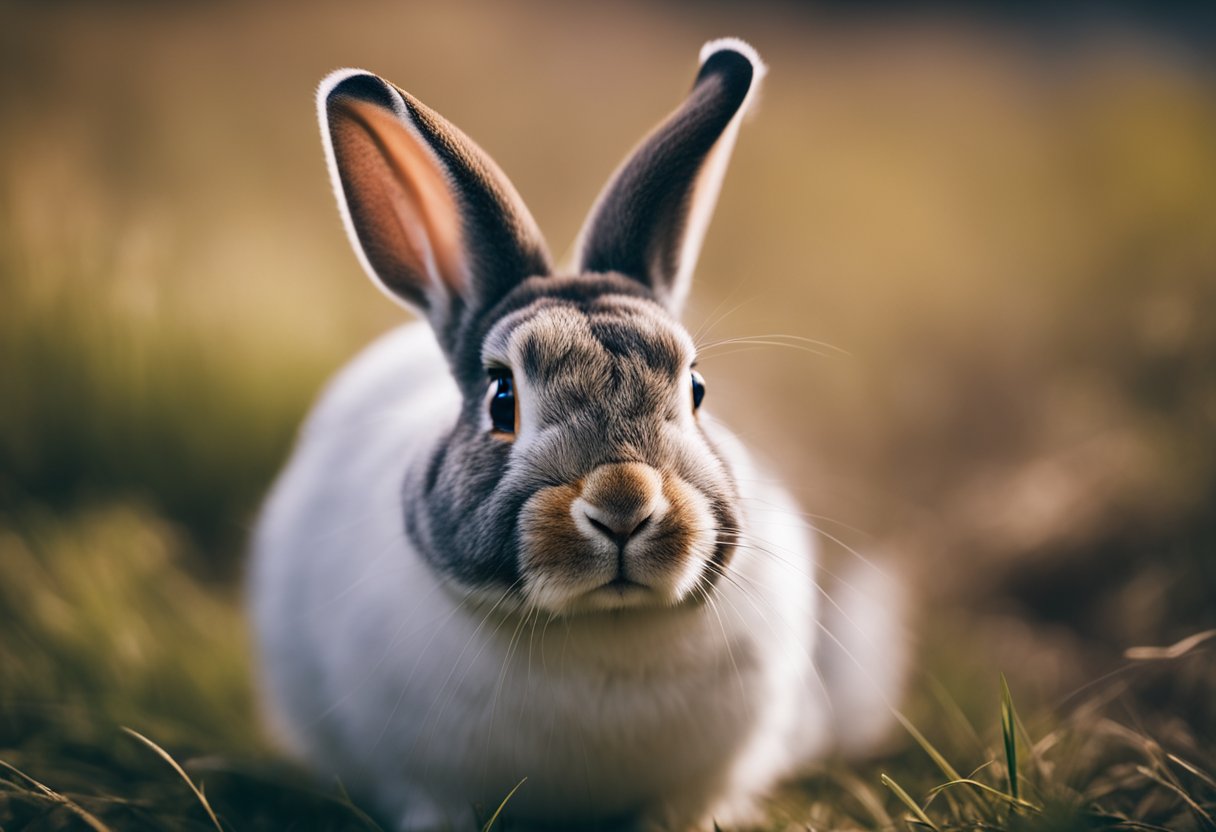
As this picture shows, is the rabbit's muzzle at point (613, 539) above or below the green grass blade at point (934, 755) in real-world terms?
above

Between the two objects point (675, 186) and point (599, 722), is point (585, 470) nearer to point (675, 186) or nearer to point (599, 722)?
point (599, 722)

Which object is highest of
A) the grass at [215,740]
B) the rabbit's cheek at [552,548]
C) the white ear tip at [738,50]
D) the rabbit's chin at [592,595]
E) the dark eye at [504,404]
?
the white ear tip at [738,50]

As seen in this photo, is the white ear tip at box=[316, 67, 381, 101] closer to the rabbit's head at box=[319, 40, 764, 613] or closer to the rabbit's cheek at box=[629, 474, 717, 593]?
the rabbit's head at box=[319, 40, 764, 613]

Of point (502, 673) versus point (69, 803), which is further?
point (502, 673)

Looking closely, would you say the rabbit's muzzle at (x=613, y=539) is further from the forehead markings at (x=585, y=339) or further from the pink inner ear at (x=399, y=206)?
the pink inner ear at (x=399, y=206)


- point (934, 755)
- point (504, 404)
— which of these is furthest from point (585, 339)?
point (934, 755)

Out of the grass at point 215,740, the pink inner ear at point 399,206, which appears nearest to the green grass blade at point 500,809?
the grass at point 215,740
